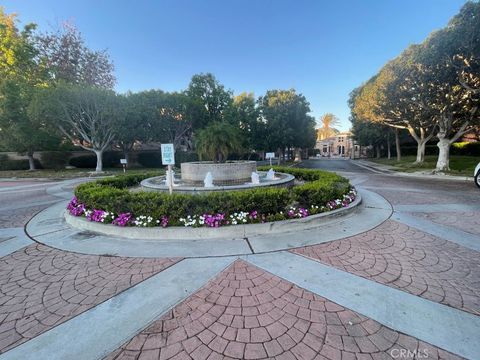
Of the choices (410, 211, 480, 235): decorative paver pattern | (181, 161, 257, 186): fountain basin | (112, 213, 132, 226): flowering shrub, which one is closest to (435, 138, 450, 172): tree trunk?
(410, 211, 480, 235): decorative paver pattern

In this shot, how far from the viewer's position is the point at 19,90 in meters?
18.9

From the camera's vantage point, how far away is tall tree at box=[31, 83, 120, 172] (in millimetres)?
17359

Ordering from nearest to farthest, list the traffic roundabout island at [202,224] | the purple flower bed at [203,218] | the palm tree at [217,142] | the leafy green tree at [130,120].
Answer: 1. the traffic roundabout island at [202,224]
2. the purple flower bed at [203,218]
3. the palm tree at [217,142]
4. the leafy green tree at [130,120]

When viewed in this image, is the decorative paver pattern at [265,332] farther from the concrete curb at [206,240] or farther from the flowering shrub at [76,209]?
the flowering shrub at [76,209]

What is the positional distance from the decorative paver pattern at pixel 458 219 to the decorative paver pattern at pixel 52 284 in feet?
19.4

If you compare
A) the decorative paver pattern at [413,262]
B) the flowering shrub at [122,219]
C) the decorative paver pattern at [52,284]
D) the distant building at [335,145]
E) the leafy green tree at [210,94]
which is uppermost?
the leafy green tree at [210,94]

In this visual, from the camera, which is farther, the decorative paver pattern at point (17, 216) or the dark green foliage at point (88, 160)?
the dark green foliage at point (88, 160)

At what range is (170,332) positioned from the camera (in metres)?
2.10

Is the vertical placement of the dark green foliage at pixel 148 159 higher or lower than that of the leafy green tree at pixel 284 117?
lower

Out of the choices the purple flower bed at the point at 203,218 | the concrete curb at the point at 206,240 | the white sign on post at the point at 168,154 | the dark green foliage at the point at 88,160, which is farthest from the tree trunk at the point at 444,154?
the dark green foliage at the point at 88,160

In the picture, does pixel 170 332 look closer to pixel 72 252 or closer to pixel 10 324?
pixel 10 324

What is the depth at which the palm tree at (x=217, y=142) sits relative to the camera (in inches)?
344

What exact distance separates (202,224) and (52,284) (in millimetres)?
2367

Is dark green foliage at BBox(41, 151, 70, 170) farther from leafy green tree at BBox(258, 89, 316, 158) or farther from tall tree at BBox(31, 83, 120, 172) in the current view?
leafy green tree at BBox(258, 89, 316, 158)
